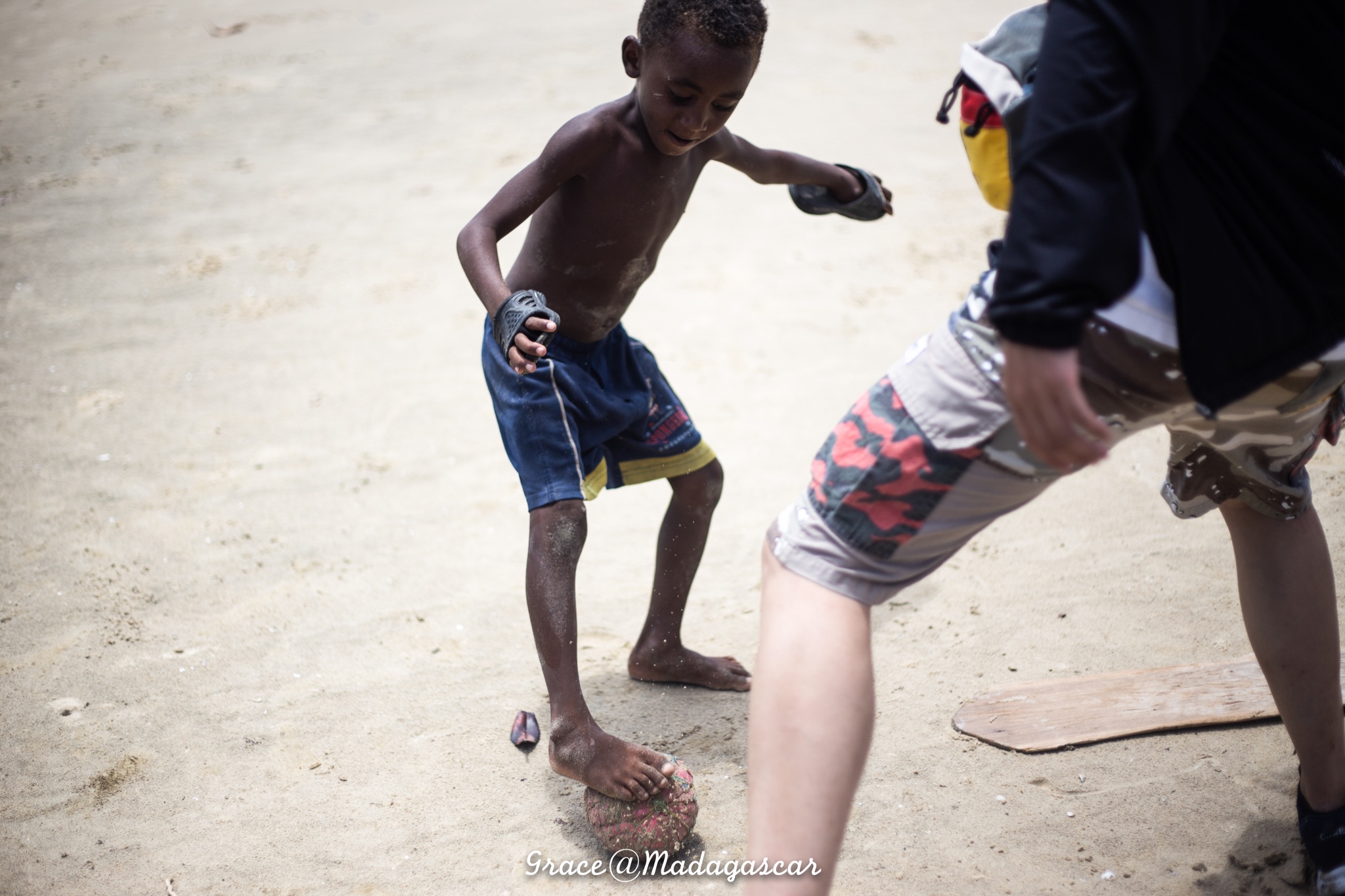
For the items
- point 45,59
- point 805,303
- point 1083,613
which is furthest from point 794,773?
point 45,59

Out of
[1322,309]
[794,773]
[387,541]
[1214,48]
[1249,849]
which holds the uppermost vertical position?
[1214,48]

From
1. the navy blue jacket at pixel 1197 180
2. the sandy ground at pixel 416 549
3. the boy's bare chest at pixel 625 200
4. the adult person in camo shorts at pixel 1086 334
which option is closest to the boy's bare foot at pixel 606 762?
the sandy ground at pixel 416 549

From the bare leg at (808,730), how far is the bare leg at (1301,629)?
0.85 meters

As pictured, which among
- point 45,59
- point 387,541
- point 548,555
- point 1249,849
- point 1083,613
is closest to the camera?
point 1249,849

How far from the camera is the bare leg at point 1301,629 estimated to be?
165 cm

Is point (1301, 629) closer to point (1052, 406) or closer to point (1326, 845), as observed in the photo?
point (1326, 845)

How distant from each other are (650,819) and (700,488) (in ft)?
2.76

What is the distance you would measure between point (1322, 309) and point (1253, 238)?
0.12 metres

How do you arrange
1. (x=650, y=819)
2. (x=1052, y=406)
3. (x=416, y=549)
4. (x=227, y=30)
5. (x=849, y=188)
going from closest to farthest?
(x=1052, y=406) < (x=650, y=819) < (x=849, y=188) < (x=416, y=549) < (x=227, y=30)

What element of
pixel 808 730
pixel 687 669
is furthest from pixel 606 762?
pixel 808 730

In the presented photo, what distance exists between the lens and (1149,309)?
3.75 feet

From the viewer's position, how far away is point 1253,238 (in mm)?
1155

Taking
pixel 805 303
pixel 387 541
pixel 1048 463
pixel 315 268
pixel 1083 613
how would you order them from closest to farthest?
pixel 1048 463, pixel 1083 613, pixel 387 541, pixel 805 303, pixel 315 268

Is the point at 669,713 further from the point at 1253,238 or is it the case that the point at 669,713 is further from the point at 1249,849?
the point at 1253,238
